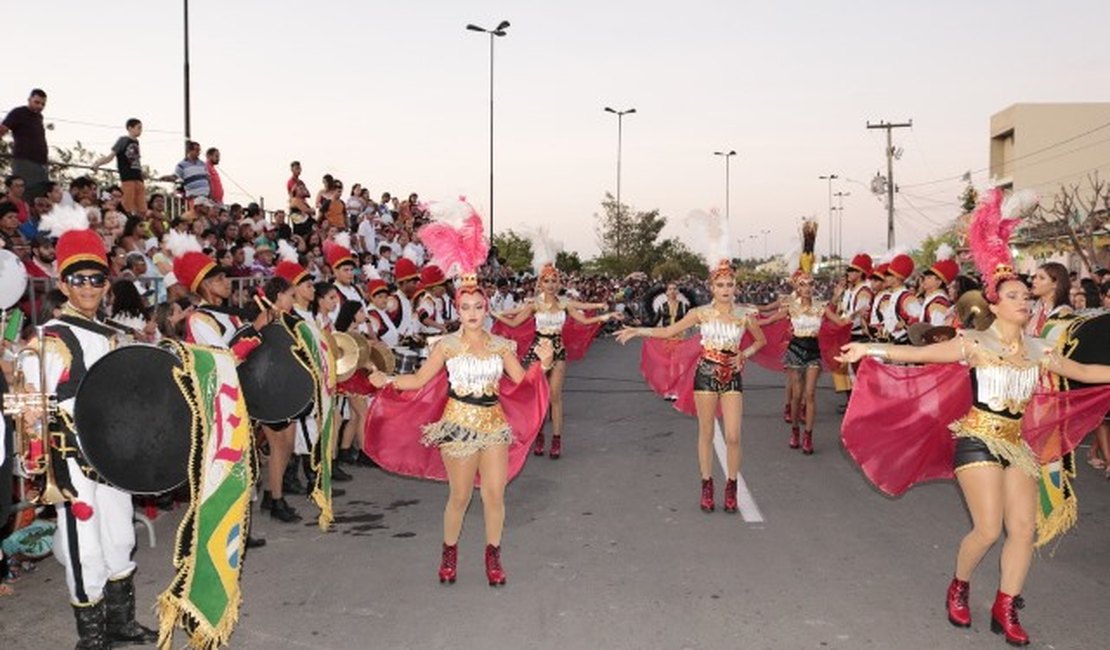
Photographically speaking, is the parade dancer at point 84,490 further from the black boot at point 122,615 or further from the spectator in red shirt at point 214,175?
the spectator in red shirt at point 214,175

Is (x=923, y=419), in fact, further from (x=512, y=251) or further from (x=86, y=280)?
(x=512, y=251)

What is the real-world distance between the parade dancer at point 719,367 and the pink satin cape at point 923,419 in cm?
172

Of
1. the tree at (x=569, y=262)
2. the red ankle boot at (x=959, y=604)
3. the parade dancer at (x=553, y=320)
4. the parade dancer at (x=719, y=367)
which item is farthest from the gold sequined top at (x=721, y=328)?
the tree at (x=569, y=262)

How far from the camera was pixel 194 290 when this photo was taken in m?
6.71

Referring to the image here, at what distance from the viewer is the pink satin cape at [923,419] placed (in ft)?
17.9

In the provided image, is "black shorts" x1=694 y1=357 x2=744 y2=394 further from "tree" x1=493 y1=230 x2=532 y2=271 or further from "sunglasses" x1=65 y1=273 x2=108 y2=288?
"tree" x1=493 y1=230 x2=532 y2=271

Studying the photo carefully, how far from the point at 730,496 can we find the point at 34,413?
5051 mm

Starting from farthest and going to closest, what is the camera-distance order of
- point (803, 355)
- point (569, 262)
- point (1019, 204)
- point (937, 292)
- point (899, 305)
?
point (569, 262) < point (899, 305) < point (937, 292) < point (803, 355) < point (1019, 204)

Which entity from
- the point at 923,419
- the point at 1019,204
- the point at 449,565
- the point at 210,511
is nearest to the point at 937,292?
the point at 1019,204

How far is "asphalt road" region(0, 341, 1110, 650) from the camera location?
4.93m

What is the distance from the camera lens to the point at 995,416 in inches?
196

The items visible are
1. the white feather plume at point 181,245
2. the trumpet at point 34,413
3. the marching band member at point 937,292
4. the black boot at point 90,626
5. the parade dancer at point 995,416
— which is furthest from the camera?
the marching band member at point 937,292

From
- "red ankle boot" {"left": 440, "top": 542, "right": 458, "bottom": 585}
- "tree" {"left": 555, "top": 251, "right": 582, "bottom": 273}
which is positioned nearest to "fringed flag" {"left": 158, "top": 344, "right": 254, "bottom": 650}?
"red ankle boot" {"left": 440, "top": 542, "right": 458, "bottom": 585}

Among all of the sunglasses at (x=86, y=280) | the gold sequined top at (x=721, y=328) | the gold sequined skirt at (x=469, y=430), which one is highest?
the sunglasses at (x=86, y=280)
